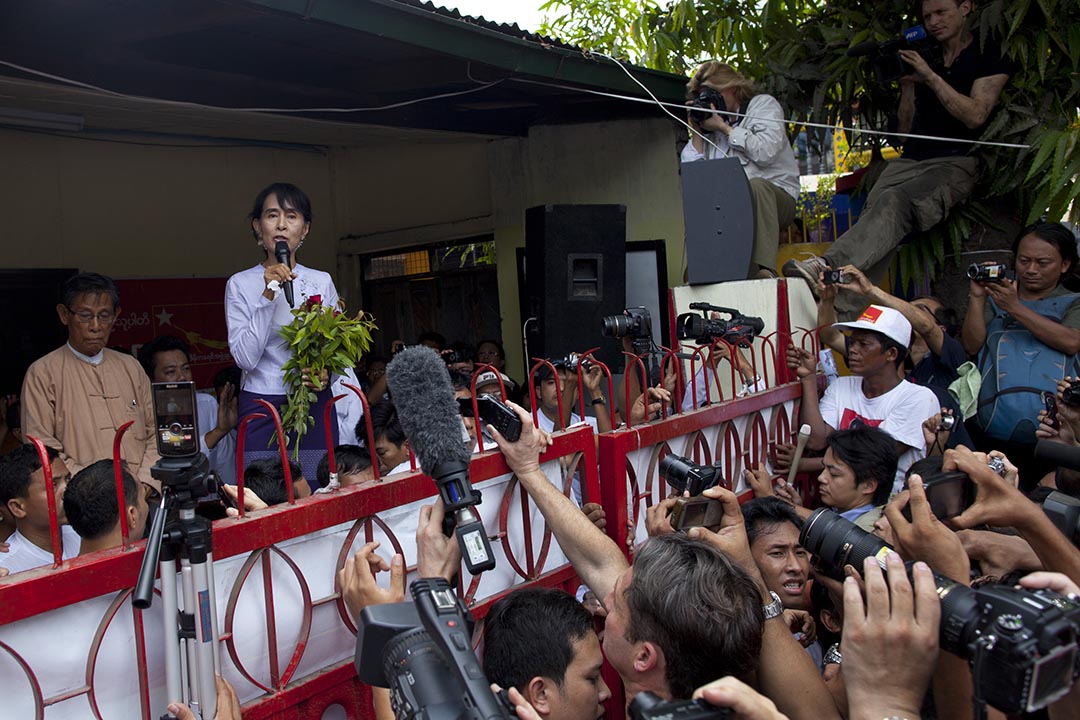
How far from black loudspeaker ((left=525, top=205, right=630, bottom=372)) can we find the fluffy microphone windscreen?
434 centimetres

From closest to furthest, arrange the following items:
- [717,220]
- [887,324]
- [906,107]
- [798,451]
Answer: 1. [798,451]
2. [887,324]
3. [717,220]
4. [906,107]

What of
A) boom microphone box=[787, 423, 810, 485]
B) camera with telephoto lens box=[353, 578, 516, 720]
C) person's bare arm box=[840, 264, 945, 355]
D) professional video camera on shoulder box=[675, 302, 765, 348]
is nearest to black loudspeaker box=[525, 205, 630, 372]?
person's bare arm box=[840, 264, 945, 355]

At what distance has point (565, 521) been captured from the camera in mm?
2420

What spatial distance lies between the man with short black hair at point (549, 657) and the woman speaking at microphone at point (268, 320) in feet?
4.53

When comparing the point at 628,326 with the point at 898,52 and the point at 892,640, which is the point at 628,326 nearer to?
the point at 892,640

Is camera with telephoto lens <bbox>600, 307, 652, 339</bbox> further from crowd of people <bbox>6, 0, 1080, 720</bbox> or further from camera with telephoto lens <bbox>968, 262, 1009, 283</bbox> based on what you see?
camera with telephoto lens <bbox>968, 262, 1009, 283</bbox>

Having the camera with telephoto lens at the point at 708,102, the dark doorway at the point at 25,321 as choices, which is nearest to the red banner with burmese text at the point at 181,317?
the dark doorway at the point at 25,321

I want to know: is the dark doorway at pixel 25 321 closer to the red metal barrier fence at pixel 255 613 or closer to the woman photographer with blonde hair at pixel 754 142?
the woman photographer with blonde hair at pixel 754 142

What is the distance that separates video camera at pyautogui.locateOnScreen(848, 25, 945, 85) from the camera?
593 cm

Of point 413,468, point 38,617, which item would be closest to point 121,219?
point 413,468

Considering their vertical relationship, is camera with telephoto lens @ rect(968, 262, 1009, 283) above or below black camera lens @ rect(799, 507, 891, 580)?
above

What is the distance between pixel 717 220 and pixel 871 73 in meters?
2.65

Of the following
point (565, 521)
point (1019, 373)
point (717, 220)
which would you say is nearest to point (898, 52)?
point (717, 220)

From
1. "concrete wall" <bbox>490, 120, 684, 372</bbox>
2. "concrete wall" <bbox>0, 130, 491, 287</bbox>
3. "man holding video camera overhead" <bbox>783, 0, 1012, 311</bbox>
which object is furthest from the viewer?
"concrete wall" <bbox>490, 120, 684, 372</bbox>
